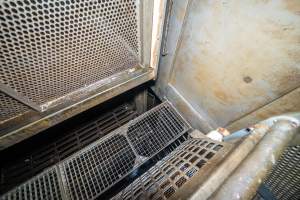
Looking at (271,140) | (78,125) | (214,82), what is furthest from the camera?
(78,125)


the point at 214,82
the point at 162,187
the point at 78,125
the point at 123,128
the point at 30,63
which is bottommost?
the point at 162,187

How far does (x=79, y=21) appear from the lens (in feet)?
2.41

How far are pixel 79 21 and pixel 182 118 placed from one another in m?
1.55

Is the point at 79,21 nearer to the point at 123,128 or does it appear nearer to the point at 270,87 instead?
the point at 270,87

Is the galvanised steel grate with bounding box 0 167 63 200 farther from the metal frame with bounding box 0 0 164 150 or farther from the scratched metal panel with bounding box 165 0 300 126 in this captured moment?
the scratched metal panel with bounding box 165 0 300 126

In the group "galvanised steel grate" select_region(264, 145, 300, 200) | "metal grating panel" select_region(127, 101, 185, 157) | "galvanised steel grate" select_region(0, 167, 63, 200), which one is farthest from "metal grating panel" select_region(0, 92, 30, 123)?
"galvanised steel grate" select_region(264, 145, 300, 200)

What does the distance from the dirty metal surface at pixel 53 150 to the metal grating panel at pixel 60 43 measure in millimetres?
1346

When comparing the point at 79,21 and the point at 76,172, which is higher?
the point at 79,21

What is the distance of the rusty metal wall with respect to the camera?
31.8 inches

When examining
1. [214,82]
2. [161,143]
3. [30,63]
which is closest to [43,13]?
[30,63]

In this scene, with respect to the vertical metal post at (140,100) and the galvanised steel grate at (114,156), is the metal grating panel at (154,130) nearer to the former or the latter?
the galvanised steel grate at (114,156)

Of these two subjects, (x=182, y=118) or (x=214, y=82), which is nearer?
(x=214, y=82)

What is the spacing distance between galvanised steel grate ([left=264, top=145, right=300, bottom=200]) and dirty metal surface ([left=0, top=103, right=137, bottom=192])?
188 centimetres

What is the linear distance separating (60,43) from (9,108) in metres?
0.49
